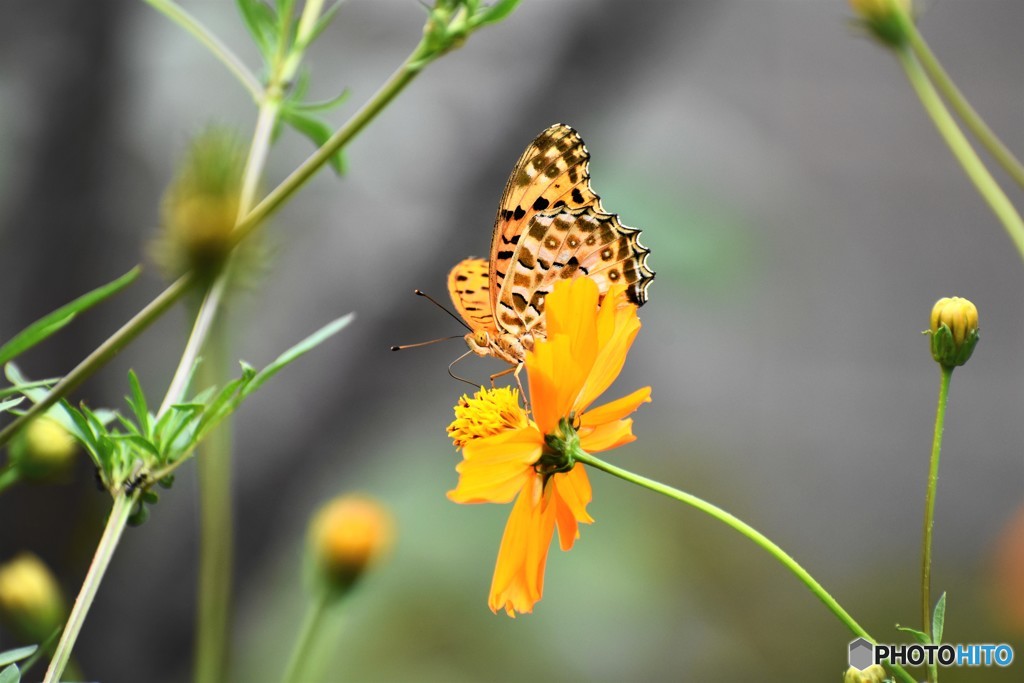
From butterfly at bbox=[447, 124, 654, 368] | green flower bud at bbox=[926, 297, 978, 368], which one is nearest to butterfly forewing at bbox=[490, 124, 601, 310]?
butterfly at bbox=[447, 124, 654, 368]

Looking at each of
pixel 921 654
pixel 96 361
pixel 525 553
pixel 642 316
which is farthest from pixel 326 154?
pixel 642 316

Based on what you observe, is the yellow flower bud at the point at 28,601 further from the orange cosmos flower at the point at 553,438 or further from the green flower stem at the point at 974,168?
the green flower stem at the point at 974,168

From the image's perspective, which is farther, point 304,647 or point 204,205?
point 304,647

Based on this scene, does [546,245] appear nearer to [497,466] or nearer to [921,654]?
[497,466]

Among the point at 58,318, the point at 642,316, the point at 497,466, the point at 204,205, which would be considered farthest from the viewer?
the point at 642,316

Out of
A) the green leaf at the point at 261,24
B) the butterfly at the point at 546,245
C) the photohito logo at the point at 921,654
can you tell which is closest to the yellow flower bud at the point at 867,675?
the photohito logo at the point at 921,654

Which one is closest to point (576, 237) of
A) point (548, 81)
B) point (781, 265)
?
point (548, 81)
